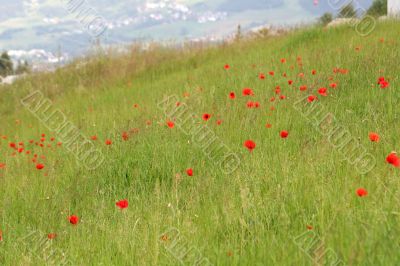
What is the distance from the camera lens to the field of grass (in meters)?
2.10

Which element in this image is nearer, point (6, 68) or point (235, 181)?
point (235, 181)

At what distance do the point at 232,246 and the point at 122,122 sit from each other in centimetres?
391

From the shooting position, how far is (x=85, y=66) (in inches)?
488

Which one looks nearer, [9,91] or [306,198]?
[306,198]

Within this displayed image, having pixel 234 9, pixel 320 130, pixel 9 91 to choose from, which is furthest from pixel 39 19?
pixel 320 130

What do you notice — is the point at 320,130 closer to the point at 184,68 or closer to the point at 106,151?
the point at 106,151

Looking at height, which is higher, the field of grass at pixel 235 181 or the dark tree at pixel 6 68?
the field of grass at pixel 235 181

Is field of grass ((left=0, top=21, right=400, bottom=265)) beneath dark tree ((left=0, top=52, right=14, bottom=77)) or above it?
above

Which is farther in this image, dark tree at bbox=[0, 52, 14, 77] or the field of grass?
dark tree at bbox=[0, 52, 14, 77]

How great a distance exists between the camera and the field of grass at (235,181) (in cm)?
210

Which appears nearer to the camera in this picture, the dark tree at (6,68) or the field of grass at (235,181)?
the field of grass at (235,181)

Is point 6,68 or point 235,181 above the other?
point 235,181

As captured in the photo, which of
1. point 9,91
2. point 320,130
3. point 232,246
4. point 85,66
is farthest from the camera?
point 9,91

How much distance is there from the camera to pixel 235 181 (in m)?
2.96
